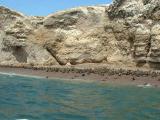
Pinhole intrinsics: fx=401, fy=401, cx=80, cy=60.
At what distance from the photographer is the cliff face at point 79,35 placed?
4259cm

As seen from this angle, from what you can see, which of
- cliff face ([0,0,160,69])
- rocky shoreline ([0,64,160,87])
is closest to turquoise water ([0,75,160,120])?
rocky shoreline ([0,64,160,87])

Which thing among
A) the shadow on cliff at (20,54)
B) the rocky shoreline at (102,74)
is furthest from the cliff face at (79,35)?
the rocky shoreline at (102,74)

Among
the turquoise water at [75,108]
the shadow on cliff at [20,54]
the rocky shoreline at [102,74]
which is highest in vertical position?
the shadow on cliff at [20,54]

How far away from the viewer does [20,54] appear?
1827 inches

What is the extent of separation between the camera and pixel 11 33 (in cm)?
4634

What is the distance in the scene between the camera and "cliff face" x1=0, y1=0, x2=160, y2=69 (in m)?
42.6

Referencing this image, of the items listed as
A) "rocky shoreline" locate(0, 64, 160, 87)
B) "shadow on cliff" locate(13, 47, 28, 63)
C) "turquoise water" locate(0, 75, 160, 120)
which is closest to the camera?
"turquoise water" locate(0, 75, 160, 120)

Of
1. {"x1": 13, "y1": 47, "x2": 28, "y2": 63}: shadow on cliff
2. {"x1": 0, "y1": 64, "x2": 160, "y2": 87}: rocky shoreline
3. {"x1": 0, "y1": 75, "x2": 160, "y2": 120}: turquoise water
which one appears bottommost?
{"x1": 0, "y1": 75, "x2": 160, "y2": 120}: turquoise water

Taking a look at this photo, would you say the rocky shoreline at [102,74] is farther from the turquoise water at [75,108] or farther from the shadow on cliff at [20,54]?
the turquoise water at [75,108]

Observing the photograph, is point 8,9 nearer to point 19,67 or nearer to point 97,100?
point 19,67

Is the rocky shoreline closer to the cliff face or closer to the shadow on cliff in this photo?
the cliff face

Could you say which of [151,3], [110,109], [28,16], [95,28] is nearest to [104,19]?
[95,28]

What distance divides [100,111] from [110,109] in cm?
80

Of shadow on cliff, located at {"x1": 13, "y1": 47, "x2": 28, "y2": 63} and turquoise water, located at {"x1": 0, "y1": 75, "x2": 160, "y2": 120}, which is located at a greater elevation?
shadow on cliff, located at {"x1": 13, "y1": 47, "x2": 28, "y2": 63}
